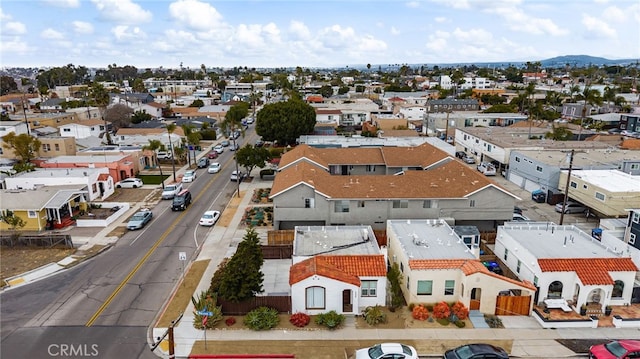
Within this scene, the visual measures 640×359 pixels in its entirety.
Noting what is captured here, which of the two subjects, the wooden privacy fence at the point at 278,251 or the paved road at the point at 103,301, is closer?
the paved road at the point at 103,301

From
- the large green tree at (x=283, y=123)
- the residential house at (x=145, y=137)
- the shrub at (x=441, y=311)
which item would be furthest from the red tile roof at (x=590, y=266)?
the residential house at (x=145, y=137)

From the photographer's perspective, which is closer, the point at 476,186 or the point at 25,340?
the point at 25,340

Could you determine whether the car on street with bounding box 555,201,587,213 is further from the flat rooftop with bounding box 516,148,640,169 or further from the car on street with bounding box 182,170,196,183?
the car on street with bounding box 182,170,196,183

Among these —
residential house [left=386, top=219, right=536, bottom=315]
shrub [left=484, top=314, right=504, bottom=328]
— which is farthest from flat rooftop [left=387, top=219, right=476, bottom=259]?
shrub [left=484, top=314, right=504, bottom=328]

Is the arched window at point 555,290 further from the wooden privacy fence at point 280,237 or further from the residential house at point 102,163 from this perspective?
the residential house at point 102,163

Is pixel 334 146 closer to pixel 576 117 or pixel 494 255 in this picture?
pixel 494 255

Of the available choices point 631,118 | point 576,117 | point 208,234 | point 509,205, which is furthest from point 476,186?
point 576,117
